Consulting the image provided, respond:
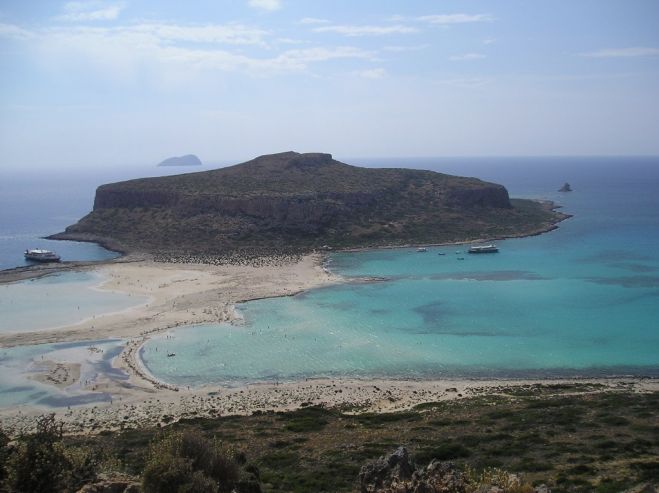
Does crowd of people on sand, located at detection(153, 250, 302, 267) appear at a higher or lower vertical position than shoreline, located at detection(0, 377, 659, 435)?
higher

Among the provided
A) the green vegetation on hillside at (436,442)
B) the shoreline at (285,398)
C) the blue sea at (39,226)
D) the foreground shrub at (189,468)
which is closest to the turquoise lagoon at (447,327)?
the shoreline at (285,398)

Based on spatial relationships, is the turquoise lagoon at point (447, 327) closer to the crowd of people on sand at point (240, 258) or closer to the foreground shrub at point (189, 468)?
the crowd of people on sand at point (240, 258)

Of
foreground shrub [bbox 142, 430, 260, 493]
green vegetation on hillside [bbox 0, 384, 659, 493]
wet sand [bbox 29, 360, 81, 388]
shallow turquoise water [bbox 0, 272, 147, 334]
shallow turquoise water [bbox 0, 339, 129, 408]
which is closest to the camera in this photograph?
foreground shrub [bbox 142, 430, 260, 493]

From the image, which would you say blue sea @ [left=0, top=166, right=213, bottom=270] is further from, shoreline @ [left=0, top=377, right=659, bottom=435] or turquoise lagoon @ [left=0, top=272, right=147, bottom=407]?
shoreline @ [left=0, top=377, right=659, bottom=435]

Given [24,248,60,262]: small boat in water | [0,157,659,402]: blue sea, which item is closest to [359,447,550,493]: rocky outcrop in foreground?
[0,157,659,402]: blue sea

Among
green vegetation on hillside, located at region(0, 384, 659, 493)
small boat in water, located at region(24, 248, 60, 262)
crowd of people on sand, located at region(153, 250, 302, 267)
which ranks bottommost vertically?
green vegetation on hillside, located at region(0, 384, 659, 493)

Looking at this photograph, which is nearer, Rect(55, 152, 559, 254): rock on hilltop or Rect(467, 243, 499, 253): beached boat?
Rect(467, 243, 499, 253): beached boat
